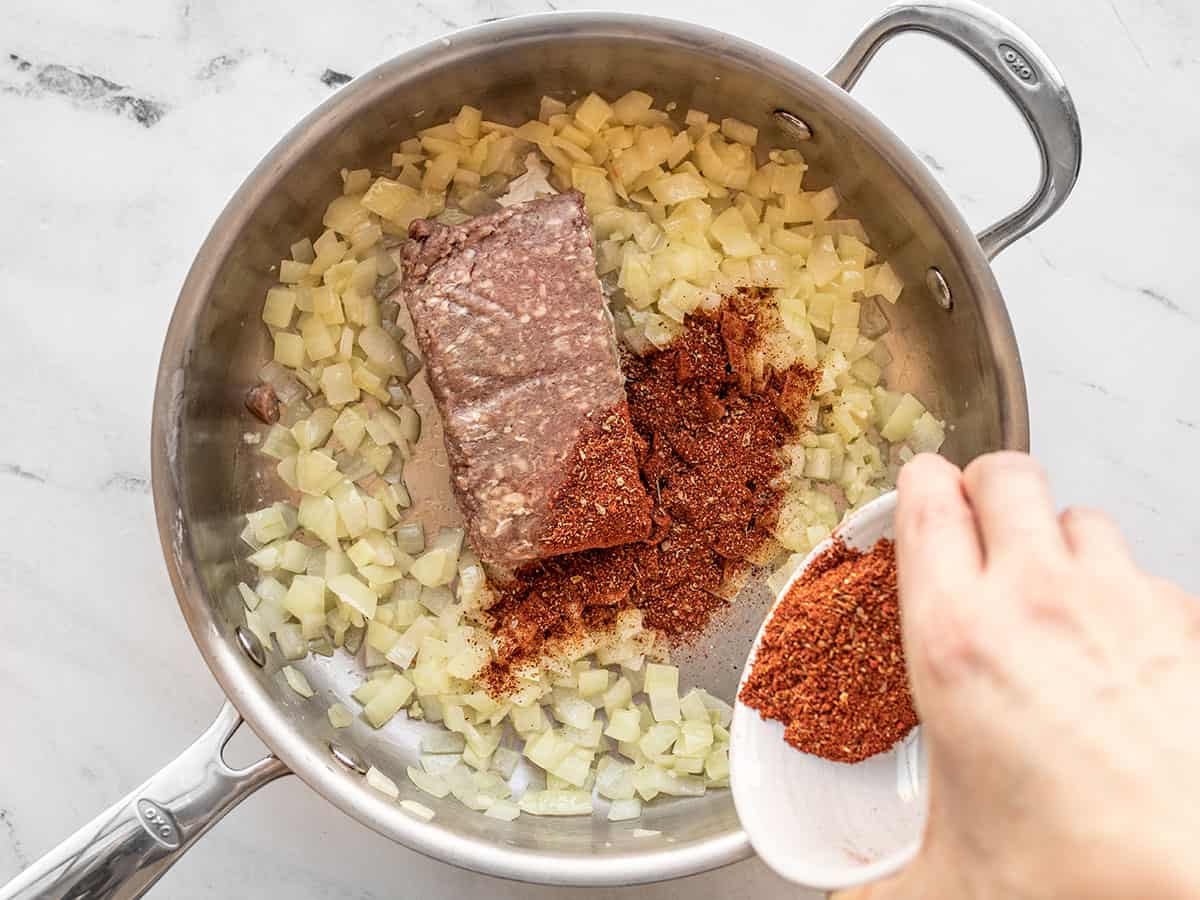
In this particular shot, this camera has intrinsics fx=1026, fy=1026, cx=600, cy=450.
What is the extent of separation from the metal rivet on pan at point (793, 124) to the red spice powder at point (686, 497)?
1.17ft

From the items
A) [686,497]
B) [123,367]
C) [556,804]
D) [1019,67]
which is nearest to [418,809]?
[556,804]

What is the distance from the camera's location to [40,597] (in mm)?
2207

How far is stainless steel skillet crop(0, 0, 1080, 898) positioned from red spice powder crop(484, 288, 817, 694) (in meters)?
0.19

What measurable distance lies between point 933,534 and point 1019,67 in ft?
3.57

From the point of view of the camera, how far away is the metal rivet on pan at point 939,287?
2090mm

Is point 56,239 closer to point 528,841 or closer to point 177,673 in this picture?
point 177,673

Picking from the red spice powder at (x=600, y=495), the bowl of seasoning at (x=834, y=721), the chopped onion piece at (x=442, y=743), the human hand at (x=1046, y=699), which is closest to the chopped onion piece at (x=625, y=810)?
the chopped onion piece at (x=442, y=743)

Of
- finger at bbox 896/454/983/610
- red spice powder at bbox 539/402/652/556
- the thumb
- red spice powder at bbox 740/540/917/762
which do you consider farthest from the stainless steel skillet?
finger at bbox 896/454/983/610

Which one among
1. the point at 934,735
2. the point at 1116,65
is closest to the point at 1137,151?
the point at 1116,65

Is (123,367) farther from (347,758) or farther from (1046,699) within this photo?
(1046,699)

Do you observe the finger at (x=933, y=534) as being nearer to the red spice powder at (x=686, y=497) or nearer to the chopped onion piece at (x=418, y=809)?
the red spice powder at (x=686, y=497)

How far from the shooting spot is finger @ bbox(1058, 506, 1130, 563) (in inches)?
41.6

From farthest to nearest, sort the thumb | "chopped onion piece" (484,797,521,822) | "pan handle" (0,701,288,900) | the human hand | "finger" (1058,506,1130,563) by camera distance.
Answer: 1. "chopped onion piece" (484,797,521,822)
2. "pan handle" (0,701,288,900)
3. the thumb
4. "finger" (1058,506,1130,563)
5. the human hand

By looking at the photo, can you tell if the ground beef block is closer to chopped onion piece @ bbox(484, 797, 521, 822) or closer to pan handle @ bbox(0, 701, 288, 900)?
chopped onion piece @ bbox(484, 797, 521, 822)
